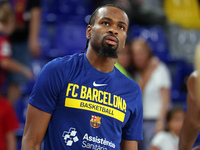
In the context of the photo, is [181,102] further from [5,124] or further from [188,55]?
[5,124]

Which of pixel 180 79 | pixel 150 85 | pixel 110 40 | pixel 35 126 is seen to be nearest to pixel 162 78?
pixel 150 85

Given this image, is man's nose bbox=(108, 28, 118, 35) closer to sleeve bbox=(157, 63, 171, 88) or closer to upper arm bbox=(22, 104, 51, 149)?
upper arm bbox=(22, 104, 51, 149)

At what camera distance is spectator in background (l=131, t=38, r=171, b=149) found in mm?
5039

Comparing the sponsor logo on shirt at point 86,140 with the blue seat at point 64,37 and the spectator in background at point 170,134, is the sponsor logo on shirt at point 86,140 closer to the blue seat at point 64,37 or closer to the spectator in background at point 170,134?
the spectator in background at point 170,134

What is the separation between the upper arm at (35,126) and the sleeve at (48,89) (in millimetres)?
32

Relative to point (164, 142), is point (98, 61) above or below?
above

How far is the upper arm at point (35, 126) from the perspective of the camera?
2219 mm

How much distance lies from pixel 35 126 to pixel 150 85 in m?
3.09

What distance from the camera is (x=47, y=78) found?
2.25 meters

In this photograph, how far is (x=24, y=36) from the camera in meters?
5.74

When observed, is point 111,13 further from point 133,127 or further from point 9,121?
point 9,121

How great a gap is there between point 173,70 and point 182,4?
2390 millimetres

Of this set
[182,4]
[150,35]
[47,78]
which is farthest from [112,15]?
[182,4]

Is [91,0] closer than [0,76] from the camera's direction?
No
